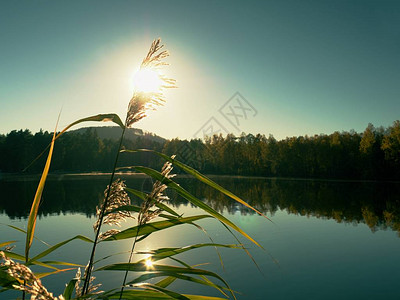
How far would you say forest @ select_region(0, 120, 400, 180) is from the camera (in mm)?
67625

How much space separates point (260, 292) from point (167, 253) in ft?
32.5

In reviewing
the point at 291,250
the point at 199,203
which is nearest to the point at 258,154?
the point at 291,250

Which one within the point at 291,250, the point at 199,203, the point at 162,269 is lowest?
the point at 291,250

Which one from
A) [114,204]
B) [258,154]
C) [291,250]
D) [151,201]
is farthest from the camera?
[258,154]

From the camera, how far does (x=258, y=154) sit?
305 ft

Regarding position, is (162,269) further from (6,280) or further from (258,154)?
(258,154)

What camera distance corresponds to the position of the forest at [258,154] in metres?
67.6

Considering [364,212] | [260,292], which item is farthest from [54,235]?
[364,212]

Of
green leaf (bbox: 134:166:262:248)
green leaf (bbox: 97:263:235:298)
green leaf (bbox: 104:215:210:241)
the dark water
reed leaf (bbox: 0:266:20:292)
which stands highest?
green leaf (bbox: 134:166:262:248)

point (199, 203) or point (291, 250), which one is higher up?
point (199, 203)

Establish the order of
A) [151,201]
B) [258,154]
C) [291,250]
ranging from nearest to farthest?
1. [151,201]
2. [291,250]
3. [258,154]

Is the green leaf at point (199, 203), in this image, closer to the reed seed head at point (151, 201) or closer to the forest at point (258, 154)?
the reed seed head at point (151, 201)

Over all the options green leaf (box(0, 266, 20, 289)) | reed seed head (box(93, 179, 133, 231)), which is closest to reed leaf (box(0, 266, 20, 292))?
green leaf (box(0, 266, 20, 289))

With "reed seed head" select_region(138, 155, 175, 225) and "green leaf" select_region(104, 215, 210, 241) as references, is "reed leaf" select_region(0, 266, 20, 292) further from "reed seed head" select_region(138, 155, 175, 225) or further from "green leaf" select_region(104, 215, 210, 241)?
"reed seed head" select_region(138, 155, 175, 225)
